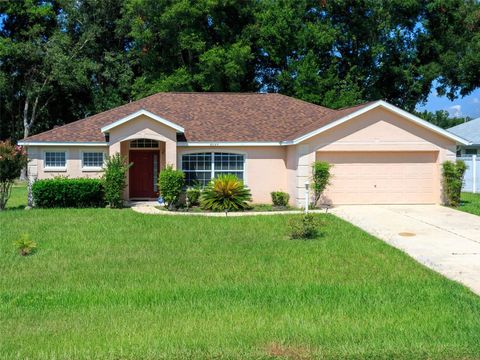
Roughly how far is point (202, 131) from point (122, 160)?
3.89 metres

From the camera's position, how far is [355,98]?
37688 millimetres

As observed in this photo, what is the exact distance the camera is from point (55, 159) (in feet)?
75.9

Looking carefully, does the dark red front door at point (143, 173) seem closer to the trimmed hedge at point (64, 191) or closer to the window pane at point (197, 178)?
the window pane at point (197, 178)

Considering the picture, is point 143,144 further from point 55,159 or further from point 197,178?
point 55,159

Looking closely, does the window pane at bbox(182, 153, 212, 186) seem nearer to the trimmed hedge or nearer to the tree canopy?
the trimmed hedge

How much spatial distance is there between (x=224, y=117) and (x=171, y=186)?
5984 millimetres

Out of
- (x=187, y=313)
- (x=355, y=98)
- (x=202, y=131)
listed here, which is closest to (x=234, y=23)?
(x=355, y=98)

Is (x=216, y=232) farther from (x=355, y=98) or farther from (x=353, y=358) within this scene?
(x=355, y=98)

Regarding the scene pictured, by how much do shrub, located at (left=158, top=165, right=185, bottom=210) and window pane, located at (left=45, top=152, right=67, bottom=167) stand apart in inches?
188

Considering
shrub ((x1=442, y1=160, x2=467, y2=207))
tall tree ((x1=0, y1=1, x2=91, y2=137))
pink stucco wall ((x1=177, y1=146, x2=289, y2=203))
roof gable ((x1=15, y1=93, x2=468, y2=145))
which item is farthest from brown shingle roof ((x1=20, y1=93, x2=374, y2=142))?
tall tree ((x1=0, y1=1, x2=91, y2=137))

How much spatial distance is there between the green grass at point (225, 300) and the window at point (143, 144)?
9592mm

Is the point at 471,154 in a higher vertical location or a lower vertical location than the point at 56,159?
higher

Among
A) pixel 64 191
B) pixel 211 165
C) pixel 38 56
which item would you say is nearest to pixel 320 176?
pixel 211 165

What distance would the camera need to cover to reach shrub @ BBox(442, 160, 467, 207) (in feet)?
71.1
